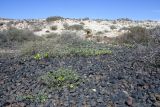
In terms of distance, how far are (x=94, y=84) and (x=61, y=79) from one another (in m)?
0.78

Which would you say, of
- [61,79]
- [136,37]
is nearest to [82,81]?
[61,79]

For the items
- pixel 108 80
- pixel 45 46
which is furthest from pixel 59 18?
pixel 108 80

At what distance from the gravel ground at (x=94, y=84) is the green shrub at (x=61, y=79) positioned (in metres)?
0.17

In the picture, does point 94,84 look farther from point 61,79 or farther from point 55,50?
point 55,50

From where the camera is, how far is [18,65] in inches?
416

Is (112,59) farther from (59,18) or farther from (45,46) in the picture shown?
(59,18)

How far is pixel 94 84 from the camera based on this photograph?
24.4ft

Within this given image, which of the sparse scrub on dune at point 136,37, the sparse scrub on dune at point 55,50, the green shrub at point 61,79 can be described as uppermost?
the green shrub at point 61,79

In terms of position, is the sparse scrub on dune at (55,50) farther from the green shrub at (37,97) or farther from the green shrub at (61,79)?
the green shrub at (37,97)

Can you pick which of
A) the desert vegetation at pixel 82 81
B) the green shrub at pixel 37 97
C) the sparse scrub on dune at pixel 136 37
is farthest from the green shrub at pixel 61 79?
the sparse scrub on dune at pixel 136 37

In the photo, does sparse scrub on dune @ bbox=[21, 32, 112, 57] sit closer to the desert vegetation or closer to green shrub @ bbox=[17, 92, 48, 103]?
the desert vegetation

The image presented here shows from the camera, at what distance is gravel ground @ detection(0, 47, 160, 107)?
6426 millimetres

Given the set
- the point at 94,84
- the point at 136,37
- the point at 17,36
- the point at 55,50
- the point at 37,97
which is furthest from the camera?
the point at 17,36

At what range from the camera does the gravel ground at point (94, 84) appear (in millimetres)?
6426
